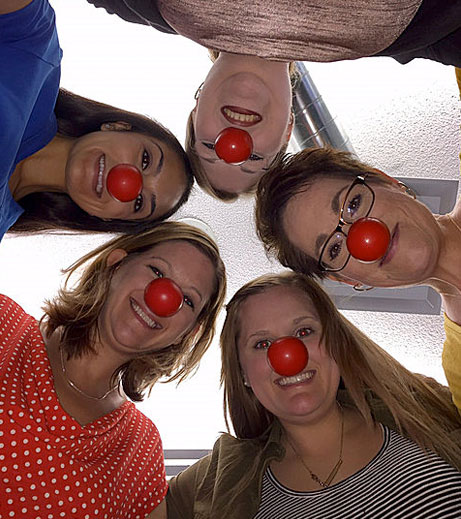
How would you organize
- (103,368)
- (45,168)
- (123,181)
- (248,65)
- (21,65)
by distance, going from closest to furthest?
1. (21,65)
2. (248,65)
3. (123,181)
4. (45,168)
5. (103,368)

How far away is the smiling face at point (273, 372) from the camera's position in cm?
190

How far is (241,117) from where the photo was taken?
1.67 meters

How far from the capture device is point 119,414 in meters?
2.06

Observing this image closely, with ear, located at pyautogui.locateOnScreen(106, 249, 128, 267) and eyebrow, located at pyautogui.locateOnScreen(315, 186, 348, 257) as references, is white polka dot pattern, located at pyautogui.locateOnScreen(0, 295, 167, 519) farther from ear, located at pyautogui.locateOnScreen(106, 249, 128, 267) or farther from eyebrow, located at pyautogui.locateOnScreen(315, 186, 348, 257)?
eyebrow, located at pyautogui.locateOnScreen(315, 186, 348, 257)

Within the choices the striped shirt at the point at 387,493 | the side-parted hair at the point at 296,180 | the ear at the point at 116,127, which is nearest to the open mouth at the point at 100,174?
the ear at the point at 116,127

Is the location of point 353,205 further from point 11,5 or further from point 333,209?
point 11,5

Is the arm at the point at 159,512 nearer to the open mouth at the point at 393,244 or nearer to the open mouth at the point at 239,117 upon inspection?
the open mouth at the point at 393,244

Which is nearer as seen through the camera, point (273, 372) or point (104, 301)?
point (273, 372)

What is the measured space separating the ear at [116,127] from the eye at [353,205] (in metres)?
0.69

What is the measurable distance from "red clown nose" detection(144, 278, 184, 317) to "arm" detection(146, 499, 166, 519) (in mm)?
655

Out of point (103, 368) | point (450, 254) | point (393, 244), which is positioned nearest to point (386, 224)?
point (393, 244)

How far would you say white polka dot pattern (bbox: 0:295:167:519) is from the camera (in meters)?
1.71

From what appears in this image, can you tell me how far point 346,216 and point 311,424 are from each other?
2.30 feet

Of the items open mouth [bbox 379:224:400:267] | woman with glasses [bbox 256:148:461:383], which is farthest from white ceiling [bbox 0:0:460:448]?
open mouth [bbox 379:224:400:267]
